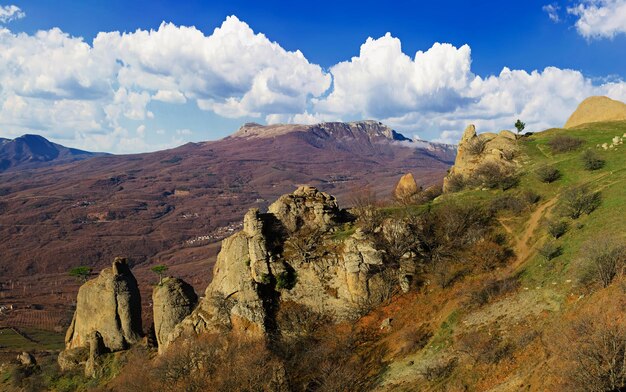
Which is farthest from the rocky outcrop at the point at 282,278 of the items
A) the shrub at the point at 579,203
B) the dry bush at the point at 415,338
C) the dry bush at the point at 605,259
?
the shrub at the point at 579,203

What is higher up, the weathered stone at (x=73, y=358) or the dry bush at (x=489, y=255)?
the dry bush at (x=489, y=255)

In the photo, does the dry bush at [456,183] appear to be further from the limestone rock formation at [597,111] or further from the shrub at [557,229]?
the limestone rock formation at [597,111]

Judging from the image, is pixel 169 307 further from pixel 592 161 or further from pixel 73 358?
pixel 592 161

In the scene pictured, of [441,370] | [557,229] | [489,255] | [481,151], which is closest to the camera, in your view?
[441,370]

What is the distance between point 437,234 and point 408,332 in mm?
16069

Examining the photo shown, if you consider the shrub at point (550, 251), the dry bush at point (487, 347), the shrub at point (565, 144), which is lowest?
the dry bush at point (487, 347)

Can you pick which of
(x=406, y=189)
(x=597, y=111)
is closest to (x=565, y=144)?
(x=406, y=189)

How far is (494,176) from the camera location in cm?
5847

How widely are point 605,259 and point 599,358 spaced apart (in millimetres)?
11391

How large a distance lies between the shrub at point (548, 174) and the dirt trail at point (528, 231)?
5.20 metres

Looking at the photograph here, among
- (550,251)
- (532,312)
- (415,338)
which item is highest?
(550,251)

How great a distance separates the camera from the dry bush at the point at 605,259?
2761 cm

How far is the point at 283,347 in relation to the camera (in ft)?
132

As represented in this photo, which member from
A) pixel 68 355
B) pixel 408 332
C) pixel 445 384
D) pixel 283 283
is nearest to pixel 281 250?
pixel 283 283
